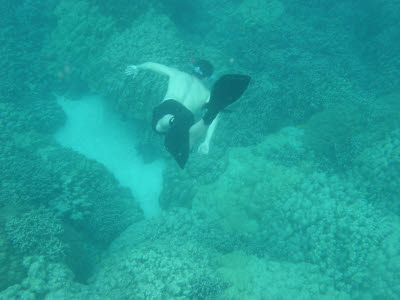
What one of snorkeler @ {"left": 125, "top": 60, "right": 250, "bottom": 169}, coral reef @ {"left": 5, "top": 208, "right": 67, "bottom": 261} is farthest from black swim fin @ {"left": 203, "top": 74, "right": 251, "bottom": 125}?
coral reef @ {"left": 5, "top": 208, "right": 67, "bottom": 261}

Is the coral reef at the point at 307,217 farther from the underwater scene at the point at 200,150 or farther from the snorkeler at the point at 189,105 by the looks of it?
the snorkeler at the point at 189,105

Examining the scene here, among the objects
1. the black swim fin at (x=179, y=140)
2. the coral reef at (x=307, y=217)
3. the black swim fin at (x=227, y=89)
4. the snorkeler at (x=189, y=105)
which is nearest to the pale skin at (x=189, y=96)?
the snorkeler at (x=189, y=105)

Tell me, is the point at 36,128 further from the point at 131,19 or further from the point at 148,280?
the point at 148,280

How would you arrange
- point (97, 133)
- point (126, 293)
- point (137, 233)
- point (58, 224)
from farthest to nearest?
point (97, 133) → point (137, 233) → point (58, 224) → point (126, 293)

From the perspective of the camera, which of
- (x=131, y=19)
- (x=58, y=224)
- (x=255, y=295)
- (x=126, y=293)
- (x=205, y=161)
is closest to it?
(x=126, y=293)

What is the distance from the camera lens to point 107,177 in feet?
21.0

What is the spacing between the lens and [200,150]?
4301 millimetres

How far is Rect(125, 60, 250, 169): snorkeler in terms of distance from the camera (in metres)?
3.22

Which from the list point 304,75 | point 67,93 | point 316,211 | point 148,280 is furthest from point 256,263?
point 67,93

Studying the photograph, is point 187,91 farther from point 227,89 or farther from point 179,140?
point 179,140

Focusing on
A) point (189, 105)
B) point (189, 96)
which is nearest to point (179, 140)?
point (189, 105)

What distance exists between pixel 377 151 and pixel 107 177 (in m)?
6.53

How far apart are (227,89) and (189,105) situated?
3.03ft

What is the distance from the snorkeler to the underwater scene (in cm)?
2
